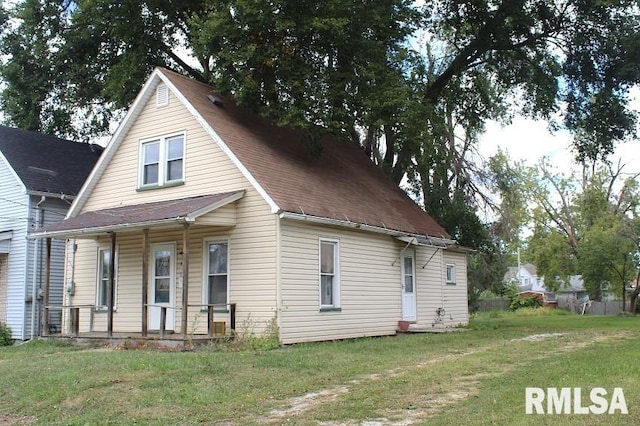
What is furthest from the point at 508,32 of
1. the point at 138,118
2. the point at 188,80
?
the point at 138,118

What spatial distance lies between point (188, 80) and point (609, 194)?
43.9m

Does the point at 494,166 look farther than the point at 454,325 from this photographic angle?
Yes

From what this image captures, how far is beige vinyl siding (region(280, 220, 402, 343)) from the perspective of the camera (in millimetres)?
14805

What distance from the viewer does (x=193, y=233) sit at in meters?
16.1

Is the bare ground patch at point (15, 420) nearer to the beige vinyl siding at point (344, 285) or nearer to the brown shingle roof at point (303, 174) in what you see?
the beige vinyl siding at point (344, 285)

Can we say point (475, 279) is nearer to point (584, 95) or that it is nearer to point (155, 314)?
point (584, 95)

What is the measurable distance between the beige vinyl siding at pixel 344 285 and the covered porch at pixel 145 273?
1419mm

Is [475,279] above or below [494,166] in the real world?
below

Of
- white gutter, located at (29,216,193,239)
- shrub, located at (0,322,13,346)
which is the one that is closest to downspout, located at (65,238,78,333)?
white gutter, located at (29,216,193,239)

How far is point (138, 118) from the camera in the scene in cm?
1781

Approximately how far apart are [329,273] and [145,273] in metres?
4.42

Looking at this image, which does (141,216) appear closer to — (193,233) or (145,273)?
(145,273)

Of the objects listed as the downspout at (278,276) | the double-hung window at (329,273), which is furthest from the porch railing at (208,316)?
the double-hung window at (329,273)

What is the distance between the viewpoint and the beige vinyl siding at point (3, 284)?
20.2 m
